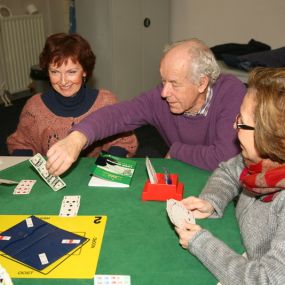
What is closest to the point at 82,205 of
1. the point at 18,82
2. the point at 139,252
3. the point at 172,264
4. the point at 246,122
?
the point at 139,252

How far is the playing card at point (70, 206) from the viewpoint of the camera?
156 centimetres

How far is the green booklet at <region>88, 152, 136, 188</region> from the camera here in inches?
69.8

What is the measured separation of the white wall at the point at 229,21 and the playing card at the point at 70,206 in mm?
3374

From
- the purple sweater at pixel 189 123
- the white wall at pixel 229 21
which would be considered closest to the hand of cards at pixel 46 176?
the purple sweater at pixel 189 123

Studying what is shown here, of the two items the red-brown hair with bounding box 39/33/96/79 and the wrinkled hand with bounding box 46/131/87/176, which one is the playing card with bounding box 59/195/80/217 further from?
the red-brown hair with bounding box 39/33/96/79

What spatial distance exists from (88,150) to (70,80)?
44 cm

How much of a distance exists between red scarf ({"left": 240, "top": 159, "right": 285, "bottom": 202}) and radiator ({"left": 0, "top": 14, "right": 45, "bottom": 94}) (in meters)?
4.42

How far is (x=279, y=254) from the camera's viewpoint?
110cm

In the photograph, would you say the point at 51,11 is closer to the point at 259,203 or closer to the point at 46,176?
the point at 46,176

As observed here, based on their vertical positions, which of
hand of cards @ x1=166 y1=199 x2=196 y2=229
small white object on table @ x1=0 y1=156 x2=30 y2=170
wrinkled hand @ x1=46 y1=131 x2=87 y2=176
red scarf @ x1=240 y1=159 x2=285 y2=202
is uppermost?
red scarf @ x1=240 y1=159 x2=285 y2=202

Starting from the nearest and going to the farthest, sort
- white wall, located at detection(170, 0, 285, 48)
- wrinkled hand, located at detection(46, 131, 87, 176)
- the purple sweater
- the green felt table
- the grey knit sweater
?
1. the grey knit sweater
2. the green felt table
3. wrinkled hand, located at detection(46, 131, 87, 176)
4. the purple sweater
5. white wall, located at detection(170, 0, 285, 48)

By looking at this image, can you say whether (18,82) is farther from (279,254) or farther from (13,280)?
(279,254)

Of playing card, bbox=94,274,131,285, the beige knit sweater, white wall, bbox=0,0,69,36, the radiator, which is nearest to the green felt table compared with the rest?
playing card, bbox=94,274,131,285

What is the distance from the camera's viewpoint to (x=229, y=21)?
452cm
